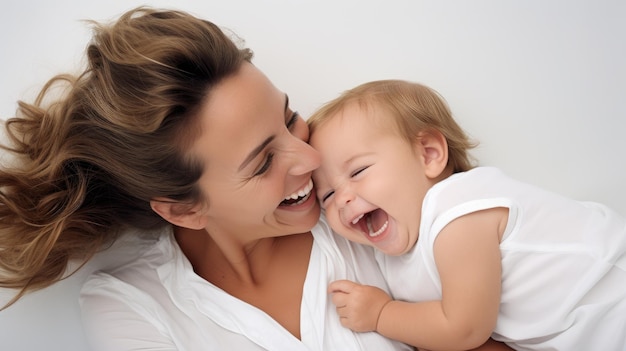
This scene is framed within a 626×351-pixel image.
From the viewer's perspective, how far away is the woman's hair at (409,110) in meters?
1.76

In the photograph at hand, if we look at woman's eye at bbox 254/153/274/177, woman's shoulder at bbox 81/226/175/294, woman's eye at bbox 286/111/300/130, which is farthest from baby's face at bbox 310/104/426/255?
woman's shoulder at bbox 81/226/175/294

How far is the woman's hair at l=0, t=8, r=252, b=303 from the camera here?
144 centimetres

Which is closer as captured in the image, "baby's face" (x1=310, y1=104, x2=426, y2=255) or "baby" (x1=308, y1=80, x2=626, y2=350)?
"baby" (x1=308, y1=80, x2=626, y2=350)

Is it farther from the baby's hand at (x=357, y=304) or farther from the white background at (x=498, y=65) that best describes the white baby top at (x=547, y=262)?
the white background at (x=498, y=65)

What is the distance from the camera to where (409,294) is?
5.98 feet

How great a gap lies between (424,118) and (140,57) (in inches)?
36.2

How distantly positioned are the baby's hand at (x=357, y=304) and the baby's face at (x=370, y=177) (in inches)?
6.1

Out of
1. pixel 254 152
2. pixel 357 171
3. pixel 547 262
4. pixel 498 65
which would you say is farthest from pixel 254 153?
pixel 498 65

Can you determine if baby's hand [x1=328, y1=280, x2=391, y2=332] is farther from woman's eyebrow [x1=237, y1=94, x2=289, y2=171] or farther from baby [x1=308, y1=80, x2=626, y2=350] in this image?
woman's eyebrow [x1=237, y1=94, x2=289, y2=171]

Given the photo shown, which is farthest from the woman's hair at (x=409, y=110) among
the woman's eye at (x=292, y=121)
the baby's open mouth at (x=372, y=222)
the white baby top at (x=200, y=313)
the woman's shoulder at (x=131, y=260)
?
the woman's shoulder at (x=131, y=260)

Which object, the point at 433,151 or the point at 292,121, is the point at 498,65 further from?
the point at 292,121

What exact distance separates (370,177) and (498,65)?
0.93 meters

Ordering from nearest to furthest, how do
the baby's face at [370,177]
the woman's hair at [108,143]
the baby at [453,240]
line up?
the woman's hair at [108,143] → the baby at [453,240] → the baby's face at [370,177]

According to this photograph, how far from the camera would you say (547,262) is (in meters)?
1.61
